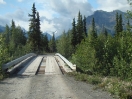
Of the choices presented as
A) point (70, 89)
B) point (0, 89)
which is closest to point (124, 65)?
point (70, 89)

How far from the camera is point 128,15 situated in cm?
1182

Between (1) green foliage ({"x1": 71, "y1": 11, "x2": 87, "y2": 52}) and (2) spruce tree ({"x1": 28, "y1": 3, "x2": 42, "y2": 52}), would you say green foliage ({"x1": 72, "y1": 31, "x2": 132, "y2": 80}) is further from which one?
(1) green foliage ({"x1": 71, "y1": 11, "x2": 87, "y2": 52})

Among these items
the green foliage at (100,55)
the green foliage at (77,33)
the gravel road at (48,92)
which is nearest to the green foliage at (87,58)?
the green foliage at (100,55)

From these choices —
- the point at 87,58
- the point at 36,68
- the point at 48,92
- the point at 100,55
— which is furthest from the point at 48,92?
the point at 100,55

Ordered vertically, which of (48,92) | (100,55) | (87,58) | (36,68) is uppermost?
(100,55)

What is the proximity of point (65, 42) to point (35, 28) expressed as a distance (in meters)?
15.5

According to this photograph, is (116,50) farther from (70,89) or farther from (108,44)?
(70,89)

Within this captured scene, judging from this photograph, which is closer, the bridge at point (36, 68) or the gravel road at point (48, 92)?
the gravel road at point (48, 92)

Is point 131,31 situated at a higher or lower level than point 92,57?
higher

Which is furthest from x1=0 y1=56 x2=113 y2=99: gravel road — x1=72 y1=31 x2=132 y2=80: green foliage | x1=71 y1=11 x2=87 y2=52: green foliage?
x1=71 y1=11 x2=87 y2=52: green foliage

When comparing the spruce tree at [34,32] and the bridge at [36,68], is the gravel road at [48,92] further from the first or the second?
the spruce tree at [34,32]

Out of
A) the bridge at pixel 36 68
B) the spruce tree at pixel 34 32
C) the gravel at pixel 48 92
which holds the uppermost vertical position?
the spruce tree at pixel 34 32

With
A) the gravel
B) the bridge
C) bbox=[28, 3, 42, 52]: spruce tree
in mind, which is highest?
bbox=[28, 3, 42, 52]: spruce tree

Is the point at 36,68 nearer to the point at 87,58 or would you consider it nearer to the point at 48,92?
the point at 87,58
